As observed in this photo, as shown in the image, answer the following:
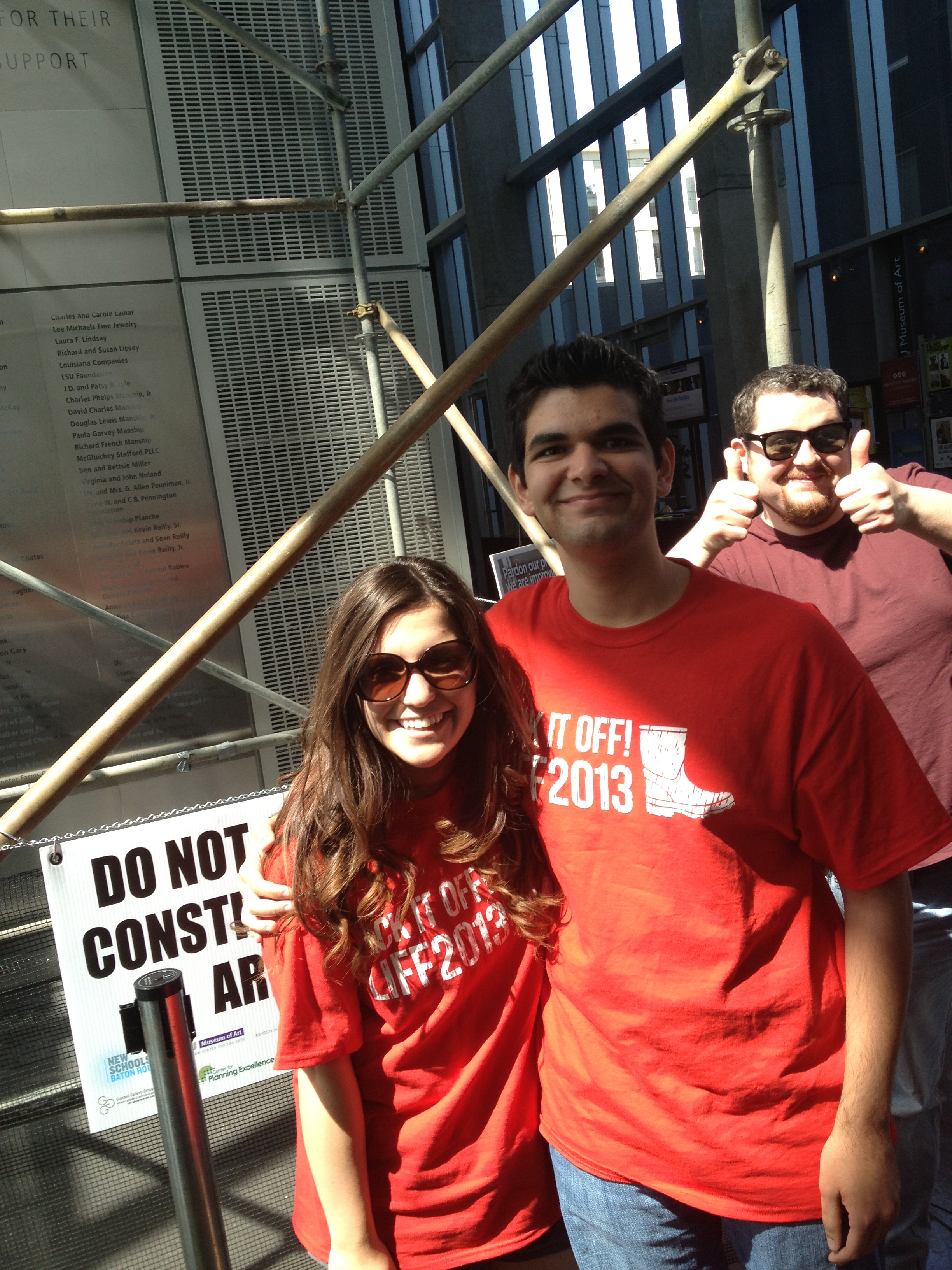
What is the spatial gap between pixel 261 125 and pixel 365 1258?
13.3 ft

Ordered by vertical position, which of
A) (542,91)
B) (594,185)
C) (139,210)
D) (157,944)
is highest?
(542,91)

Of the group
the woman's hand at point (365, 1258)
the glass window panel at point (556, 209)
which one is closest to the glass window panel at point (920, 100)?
the glass window panel at point (556, 209)

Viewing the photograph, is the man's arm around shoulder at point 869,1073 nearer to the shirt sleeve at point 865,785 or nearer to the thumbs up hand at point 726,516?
the shirt sleeve at point 865,785

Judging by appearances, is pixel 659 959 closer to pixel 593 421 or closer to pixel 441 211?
pixel 593 421

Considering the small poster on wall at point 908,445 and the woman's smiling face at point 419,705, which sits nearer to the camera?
the woman's smiling face at point 419,705

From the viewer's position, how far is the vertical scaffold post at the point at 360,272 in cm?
385

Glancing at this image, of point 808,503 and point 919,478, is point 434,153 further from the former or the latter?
point 808,503

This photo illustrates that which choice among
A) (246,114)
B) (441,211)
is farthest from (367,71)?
(441,211)

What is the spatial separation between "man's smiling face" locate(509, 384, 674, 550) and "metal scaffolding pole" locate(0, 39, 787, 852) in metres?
0.21

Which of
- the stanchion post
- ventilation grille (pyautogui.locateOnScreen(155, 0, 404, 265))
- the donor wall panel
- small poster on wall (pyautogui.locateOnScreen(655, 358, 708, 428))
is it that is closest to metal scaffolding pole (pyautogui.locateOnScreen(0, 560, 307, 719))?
the donor wall panel

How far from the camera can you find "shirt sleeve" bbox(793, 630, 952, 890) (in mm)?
Answer: 1420

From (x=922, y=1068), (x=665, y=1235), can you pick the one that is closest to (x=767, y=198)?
(x=922, y=1068)

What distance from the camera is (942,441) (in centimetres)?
910

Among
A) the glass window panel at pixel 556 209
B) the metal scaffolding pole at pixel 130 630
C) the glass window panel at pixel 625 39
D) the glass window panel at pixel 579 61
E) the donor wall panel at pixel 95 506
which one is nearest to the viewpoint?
the metal scaffolding pole at pixel 130 630
